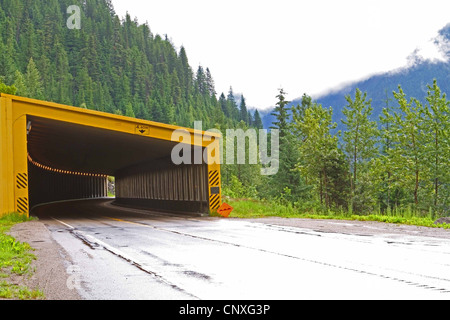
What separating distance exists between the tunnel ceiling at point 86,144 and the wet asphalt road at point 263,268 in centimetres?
1255

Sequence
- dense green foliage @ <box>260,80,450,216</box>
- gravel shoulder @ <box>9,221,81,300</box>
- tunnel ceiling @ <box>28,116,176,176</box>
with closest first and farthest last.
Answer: gravel shoulder @ <box>9,221,81,300</box>
tunnel ceiling @ <box>28,116,176,176</box>
dense green foliage @ <box>260,80,450,216</box>

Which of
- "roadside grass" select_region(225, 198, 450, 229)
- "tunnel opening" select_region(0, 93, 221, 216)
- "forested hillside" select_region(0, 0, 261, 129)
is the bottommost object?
"roadside grass" select_region(225, 198, 450, 229)

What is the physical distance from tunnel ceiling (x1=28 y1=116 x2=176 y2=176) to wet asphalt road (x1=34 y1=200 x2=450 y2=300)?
41.2 feet

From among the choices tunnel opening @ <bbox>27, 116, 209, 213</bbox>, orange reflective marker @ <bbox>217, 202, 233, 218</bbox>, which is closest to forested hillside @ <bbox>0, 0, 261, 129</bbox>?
tunnel opening @ <bbox>27, 116, 209, 213</bbox>

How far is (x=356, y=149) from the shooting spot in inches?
1868

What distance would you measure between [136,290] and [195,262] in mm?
2293

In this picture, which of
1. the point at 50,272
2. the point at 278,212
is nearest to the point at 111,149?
the point at 278,212

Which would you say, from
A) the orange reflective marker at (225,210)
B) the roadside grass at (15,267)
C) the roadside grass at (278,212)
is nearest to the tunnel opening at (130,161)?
the orange reflective marker at (225,210)

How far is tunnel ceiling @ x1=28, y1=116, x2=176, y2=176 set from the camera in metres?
23.5

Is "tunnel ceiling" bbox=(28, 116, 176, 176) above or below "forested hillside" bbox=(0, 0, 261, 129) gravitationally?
below

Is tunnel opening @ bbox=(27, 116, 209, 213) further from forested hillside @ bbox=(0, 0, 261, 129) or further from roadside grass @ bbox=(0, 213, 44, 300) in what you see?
forested hillside @ bbox=(0, 0, 261, 129)

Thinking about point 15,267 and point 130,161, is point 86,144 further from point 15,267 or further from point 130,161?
point 15,267

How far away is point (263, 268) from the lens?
7277 mm
